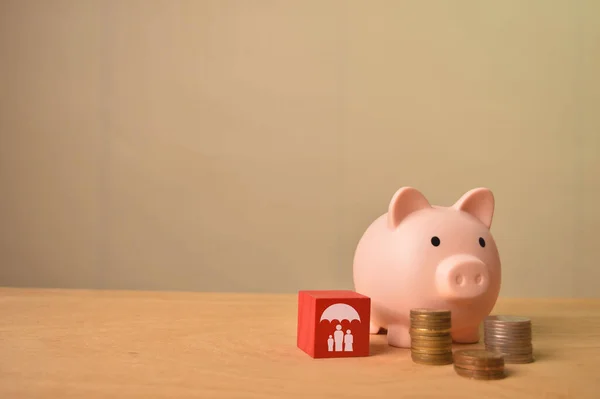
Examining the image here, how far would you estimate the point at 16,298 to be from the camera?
2.88 m

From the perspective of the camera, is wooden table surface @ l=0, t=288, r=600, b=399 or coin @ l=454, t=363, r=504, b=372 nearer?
wooden table surface @ l=0, t=288, r=600, b=399

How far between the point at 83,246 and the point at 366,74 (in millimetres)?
1860

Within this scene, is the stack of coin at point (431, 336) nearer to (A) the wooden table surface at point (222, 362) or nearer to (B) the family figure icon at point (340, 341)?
(A) the wooden table surface at point (222, 362)

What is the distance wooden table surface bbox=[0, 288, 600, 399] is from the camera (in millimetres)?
1338

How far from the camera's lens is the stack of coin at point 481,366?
4.73ft

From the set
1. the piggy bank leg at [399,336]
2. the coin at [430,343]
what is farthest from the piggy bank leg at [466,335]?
the coin at [430,343]

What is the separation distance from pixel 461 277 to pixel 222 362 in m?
0.63

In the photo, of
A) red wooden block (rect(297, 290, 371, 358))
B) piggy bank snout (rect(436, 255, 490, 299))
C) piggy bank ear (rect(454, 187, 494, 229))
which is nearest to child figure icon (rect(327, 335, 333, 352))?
red wooden block (rect(297, 290, 371, 358))

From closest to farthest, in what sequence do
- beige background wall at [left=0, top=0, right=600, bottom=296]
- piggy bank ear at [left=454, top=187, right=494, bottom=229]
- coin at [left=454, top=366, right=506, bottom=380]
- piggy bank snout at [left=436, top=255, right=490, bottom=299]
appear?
coin at [left=454, top=366, right=506, bottom=380] → piggy bank snout at [left=436, top=255, right=490, bottom=299] → piggy bank ear at [left=454, top=187, right=494, bottom=229] → beige background wall at [left=0, top=0, right=600, bottom=296]

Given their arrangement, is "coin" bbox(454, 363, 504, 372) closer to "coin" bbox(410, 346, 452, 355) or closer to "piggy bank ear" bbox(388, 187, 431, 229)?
"coin" bbox(410, 346, 452, 355)

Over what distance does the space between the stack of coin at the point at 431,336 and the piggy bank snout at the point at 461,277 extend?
4.1 inches

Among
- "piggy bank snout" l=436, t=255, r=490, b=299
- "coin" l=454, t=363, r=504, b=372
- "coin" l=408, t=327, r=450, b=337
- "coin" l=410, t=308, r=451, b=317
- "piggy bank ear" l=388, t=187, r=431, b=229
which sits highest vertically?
"piggy bank ear" l=388, t=187, r=431, b=229

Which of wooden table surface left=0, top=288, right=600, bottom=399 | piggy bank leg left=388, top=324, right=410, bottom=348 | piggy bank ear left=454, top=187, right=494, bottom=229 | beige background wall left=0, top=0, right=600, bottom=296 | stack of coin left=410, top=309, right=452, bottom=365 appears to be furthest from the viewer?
beige background wall left=0, top=0, right=600, bottom=296

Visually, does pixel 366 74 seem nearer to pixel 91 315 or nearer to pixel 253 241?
pixel 253 241
